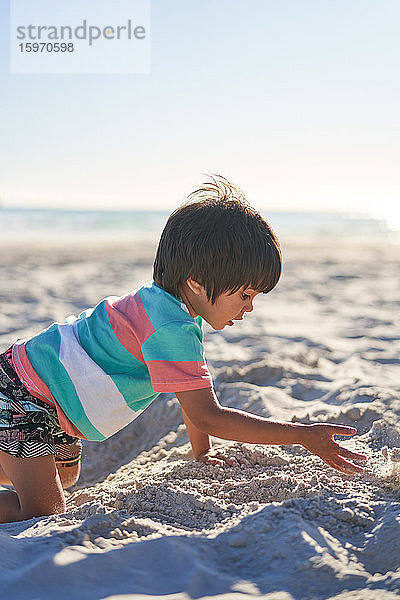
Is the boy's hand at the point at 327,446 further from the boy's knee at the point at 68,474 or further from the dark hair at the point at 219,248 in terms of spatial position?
the boy's knee at the point at 68,474

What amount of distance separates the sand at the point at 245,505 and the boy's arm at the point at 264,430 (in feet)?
0.31

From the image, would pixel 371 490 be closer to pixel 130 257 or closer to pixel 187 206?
pixel 187 206

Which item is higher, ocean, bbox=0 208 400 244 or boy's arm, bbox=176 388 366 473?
ocean, bbox=0 208 400 244

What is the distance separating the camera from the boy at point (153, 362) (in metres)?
1.66

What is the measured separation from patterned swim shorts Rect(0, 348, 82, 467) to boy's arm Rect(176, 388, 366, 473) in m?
0.51

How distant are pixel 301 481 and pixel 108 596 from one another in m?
0.72

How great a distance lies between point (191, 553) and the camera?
1298 millimetres

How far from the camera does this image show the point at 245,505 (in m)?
1.58

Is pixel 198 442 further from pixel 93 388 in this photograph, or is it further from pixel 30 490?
pixel 30 490

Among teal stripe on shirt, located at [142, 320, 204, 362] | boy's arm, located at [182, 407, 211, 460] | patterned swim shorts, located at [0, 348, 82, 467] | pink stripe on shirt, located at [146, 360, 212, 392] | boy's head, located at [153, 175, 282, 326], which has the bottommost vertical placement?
boy's arm, located at [182, 407, 211, 460]

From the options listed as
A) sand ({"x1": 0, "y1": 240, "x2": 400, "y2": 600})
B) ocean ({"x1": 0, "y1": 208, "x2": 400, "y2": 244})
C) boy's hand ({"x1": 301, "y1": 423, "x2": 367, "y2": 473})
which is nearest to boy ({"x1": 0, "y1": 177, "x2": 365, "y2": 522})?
boy's hand ({"x1": 301, "y1": 423, "x2": 367, "y2": 473})

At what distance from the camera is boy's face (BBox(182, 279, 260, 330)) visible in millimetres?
1730

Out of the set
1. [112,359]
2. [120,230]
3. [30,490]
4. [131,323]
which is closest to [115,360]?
[112,359]

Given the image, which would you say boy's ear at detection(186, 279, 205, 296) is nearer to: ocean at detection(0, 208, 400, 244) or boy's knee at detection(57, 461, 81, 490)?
boy's knee at detection(57, 461, 81, 490)
